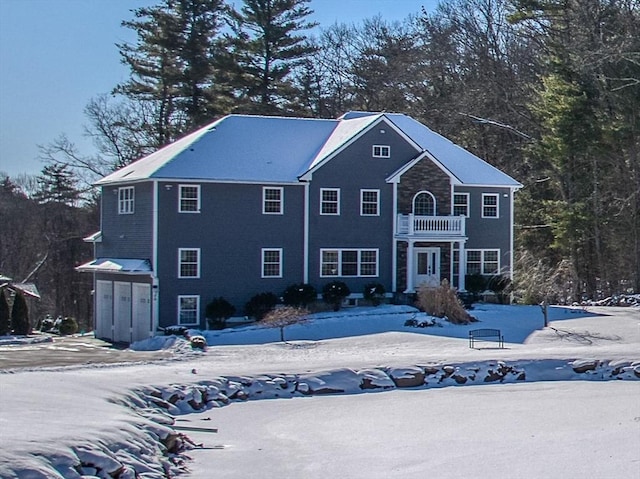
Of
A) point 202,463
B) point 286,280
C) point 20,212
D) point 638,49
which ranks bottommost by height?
point 202,463

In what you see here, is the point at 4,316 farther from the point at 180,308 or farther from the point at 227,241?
the point at 227,241

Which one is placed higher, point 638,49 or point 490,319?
point 638,49

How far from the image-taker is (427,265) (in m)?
41.3

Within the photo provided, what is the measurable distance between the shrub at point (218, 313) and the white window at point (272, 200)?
13.9 ft

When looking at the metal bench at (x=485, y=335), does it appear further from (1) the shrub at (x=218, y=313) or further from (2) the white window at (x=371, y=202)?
(1) the shrub at (x=218, y=313)

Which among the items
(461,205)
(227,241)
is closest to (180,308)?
(227,241)

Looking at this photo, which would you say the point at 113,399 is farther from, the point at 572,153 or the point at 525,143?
the point at 525,143

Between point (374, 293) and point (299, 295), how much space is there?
318 cm

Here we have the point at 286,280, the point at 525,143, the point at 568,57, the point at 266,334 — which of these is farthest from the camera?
the point at 525,143

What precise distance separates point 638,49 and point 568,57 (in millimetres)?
3854

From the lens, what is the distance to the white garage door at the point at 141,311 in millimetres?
37625

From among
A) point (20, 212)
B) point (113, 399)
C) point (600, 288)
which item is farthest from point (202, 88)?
point (113, 399)

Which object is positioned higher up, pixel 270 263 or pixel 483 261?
pixel 483 261

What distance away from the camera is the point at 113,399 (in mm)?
17875
